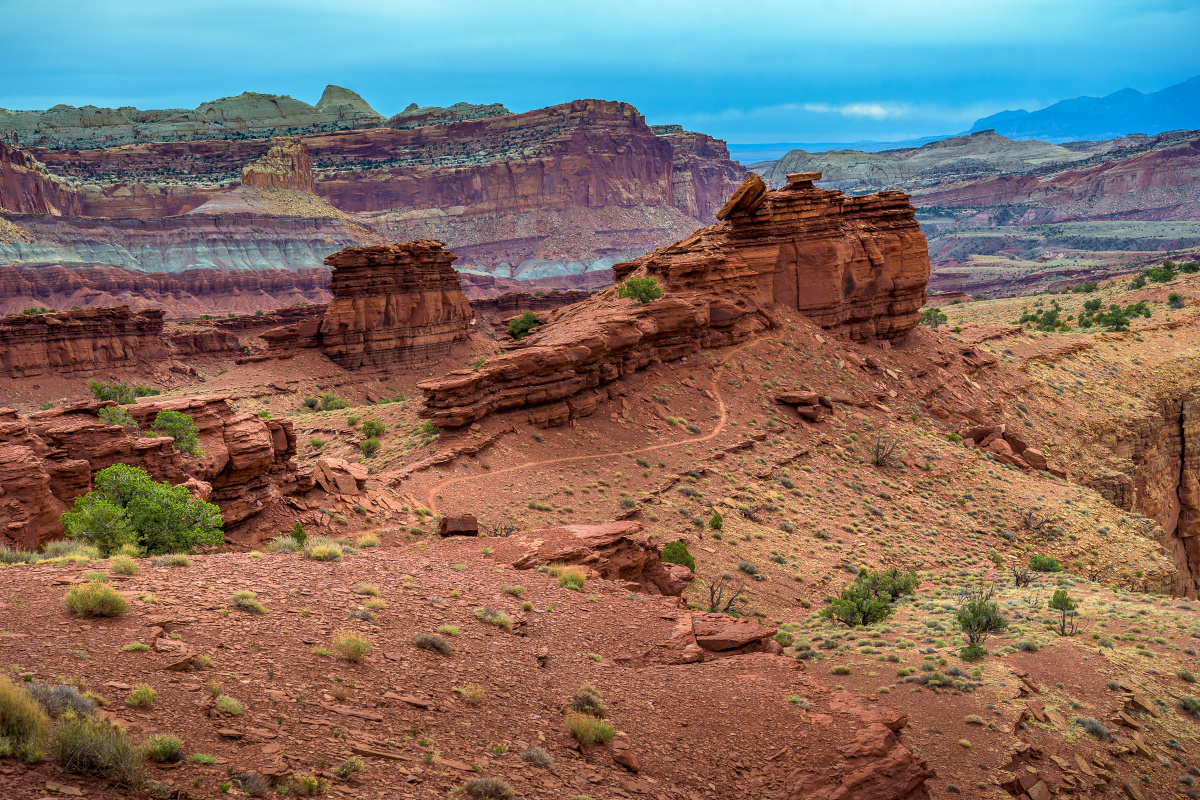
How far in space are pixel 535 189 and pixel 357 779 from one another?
7039 inches

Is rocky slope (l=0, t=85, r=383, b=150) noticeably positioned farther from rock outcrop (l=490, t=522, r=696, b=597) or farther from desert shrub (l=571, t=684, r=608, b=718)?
desert shrub (l=571, t=684, r=608, b=718)

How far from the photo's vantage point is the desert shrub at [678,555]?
21516 millimetres

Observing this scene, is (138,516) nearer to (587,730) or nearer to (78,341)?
(587,730)

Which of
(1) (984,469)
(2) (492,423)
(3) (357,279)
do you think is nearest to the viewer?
(2) (492,423)

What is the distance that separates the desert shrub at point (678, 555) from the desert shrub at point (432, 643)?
418 inches

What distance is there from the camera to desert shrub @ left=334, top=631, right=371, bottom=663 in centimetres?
1038

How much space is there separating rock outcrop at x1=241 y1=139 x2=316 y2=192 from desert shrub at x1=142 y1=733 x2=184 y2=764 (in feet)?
523

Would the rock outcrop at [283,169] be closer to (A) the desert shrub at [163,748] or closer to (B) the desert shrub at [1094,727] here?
(A) the desert shrub at [163,748]

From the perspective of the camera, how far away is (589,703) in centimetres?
1105

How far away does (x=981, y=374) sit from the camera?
144ft

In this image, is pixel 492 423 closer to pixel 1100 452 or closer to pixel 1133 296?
pixel 1100 452

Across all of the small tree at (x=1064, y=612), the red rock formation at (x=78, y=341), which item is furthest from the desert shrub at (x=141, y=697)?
the red rock formation at (x=78, y=341)

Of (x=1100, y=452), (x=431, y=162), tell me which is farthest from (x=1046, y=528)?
(x=431, y=162)

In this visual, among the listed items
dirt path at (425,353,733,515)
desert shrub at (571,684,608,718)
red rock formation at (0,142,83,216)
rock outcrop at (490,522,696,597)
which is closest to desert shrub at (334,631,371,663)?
desert shrub at (571,684,608,718)
